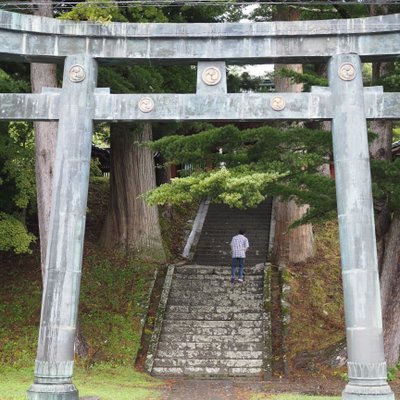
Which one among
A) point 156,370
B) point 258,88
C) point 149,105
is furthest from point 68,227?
point 258,88

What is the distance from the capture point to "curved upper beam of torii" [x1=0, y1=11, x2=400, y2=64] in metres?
10.2

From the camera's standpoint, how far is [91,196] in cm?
2473

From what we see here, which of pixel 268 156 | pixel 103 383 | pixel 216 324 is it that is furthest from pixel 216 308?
pixel 268 156

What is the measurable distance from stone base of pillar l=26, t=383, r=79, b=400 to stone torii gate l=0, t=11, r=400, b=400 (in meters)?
0.45

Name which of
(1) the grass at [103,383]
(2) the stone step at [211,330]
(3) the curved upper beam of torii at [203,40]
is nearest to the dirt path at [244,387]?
(1) the grass at [103,383]

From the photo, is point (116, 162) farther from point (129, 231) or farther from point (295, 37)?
point (295, 37)

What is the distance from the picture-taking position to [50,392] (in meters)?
9.34

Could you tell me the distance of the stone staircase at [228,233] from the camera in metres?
20.8

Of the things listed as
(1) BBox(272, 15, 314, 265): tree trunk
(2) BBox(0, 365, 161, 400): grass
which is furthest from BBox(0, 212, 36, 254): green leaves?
(1) BBox(272, 15, 314, 265): tree trunk

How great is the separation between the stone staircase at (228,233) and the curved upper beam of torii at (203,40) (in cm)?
1062

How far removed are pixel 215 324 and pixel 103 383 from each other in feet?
12.1

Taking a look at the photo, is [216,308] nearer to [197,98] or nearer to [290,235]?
[290,235]

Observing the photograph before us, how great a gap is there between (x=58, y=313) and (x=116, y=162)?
421 inches

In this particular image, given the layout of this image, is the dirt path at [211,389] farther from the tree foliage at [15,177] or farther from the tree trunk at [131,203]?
the tree trunk at [131,203]
